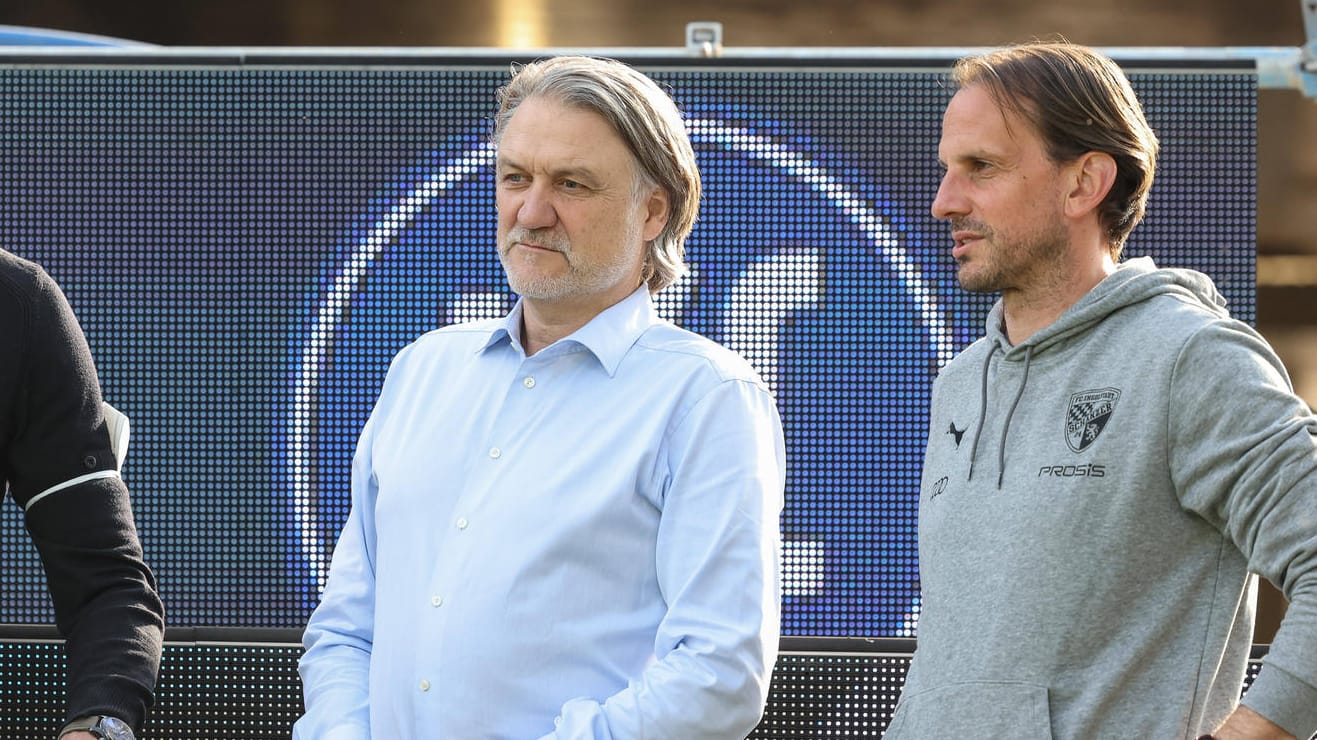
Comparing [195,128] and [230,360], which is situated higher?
[195,128]

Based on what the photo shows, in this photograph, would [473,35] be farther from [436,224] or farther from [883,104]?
[883,104]

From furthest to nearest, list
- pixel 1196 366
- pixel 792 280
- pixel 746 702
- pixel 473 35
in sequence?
pixel 473 35 < pixel 792 280 < pixel 746 702 < pixel 1196 366

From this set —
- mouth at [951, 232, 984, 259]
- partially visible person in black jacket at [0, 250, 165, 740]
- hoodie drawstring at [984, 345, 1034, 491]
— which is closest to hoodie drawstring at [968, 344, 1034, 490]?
hoodie drawstring at [984, 345, 1034, 491]

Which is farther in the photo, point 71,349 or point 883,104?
point 883,104

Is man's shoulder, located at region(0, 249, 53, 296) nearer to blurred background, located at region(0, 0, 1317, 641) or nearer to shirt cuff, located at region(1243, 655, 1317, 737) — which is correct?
shirt cuff, located at region(1243, 655, 1317, 737)

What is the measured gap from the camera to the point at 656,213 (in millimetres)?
2180

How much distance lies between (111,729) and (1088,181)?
1419 millimetres

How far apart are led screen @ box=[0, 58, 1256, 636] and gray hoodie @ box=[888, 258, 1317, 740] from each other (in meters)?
1.06

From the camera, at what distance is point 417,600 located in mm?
1986

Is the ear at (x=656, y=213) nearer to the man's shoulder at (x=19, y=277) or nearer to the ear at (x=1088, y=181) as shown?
the ear at (x=1088, y=181)

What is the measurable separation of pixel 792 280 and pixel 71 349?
1356 mm

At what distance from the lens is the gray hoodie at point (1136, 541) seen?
166 cm

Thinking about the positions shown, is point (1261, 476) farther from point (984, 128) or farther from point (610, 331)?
point (610, 331)

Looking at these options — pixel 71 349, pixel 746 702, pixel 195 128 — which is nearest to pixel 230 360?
pixel 195 128
